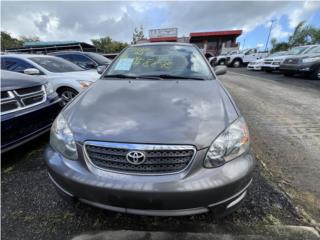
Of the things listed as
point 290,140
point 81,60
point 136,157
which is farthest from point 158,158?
→ point 81,60

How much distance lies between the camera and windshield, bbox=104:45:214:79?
2.61 metres

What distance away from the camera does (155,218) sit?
6.05 ft

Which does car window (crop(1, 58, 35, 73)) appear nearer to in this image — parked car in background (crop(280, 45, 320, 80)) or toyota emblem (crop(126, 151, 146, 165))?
toyota emblem (crop(126, 151, 146, 165))

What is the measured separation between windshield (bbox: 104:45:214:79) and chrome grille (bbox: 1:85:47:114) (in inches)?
45.2

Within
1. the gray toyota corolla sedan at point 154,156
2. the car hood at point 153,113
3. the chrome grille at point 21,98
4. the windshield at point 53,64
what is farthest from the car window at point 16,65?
the gray toyota corolla sedan at point 154,156

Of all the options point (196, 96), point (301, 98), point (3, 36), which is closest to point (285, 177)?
point (196, 96)

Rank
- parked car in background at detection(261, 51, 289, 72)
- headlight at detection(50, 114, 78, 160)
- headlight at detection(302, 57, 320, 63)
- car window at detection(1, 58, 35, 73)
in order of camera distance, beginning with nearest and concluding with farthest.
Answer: headlight at detection(50, 114, 78, 160) → car window at detection(1, 58, 35, 73) → headlight at detection(302, 57, 320, 63) → parked car in background at detection(261, 51, 289, 72)

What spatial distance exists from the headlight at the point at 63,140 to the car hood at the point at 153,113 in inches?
2.2

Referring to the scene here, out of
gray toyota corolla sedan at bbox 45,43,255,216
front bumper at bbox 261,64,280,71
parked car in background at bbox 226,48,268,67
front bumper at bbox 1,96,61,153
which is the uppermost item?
gray toyota corolla sedan at bbox 45,43,255,216

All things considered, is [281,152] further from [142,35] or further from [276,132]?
[142,35]

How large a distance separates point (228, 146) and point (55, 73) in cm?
479

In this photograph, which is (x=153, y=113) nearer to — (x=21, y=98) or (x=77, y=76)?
(x=21, y=98)

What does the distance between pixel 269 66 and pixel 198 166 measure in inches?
569

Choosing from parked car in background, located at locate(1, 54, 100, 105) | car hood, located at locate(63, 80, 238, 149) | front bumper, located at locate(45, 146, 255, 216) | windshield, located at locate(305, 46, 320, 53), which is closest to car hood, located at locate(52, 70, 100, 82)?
parked car in background, located at locate(1, 54, 100, 105)
